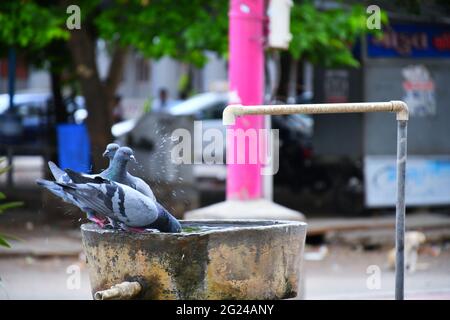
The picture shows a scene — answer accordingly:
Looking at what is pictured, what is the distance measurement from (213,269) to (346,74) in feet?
33.5

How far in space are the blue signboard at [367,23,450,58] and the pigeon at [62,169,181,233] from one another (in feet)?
32.2

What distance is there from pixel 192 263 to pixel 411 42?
34.0 feet

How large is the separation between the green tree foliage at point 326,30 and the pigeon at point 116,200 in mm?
7323

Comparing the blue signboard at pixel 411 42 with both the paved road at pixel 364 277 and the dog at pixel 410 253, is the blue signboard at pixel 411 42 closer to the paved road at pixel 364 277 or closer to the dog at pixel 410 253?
the paved road at pixel 364 277

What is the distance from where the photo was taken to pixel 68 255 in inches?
427

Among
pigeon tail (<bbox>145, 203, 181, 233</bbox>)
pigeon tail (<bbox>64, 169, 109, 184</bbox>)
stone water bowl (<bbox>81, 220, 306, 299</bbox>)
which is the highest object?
pigeon tail (<bbox>64, 169, 109, 184</bbox>)

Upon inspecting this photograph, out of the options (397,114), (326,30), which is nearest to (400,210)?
(397,114)

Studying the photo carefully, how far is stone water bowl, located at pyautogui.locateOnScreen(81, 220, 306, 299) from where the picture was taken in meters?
3.80

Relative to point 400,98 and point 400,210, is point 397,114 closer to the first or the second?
point 400,210

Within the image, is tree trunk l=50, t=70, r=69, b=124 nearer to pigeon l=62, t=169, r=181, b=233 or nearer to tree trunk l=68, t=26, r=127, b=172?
tree trunk l=68, t=26, r=127, b=172

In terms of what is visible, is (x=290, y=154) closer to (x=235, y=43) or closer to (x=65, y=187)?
(x=235, y=43)

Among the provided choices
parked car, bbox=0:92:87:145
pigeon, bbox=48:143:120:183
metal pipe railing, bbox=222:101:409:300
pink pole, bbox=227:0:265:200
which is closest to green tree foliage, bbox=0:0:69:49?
pink pole, bbox=227:0:265:200

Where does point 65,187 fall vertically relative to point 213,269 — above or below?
above
